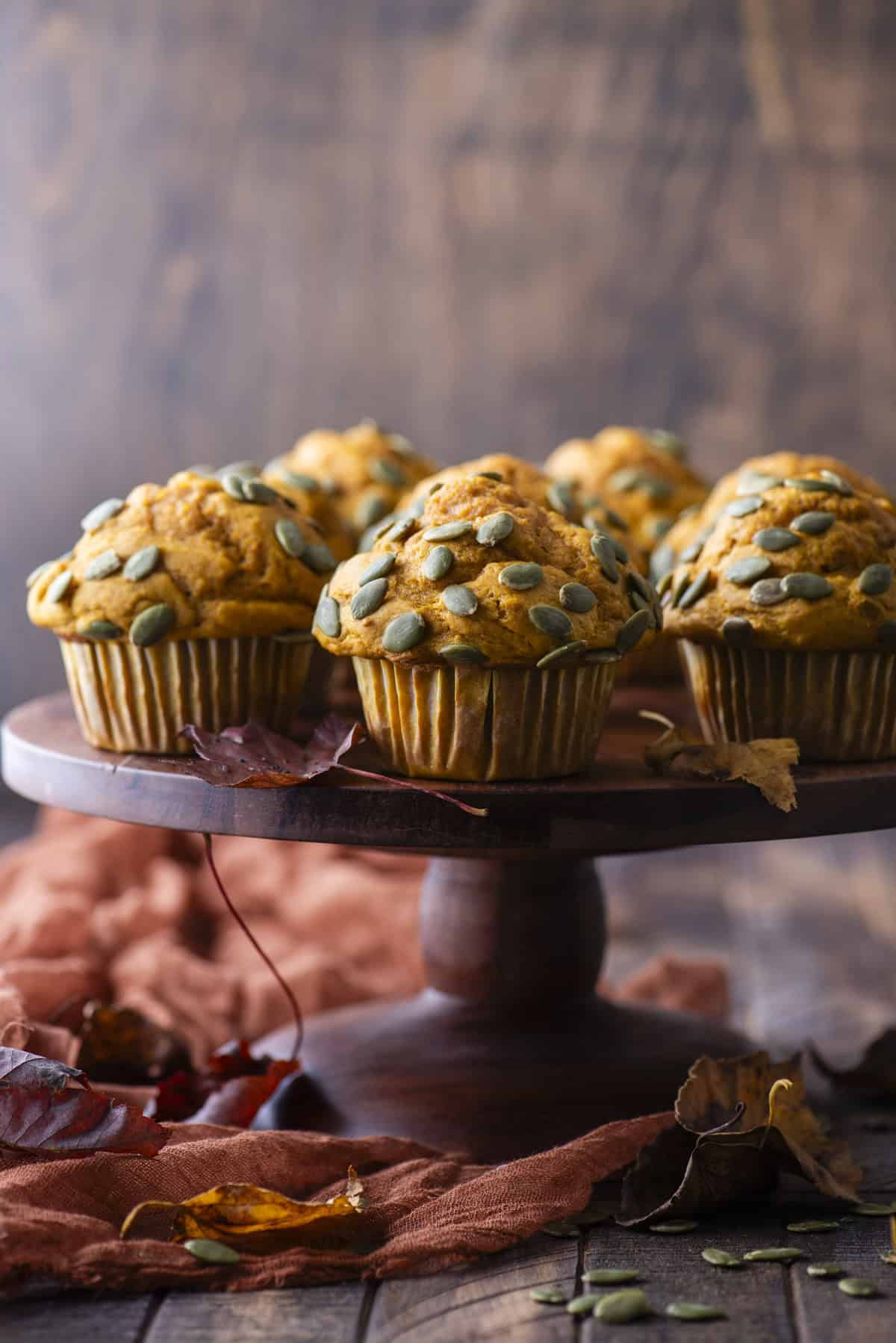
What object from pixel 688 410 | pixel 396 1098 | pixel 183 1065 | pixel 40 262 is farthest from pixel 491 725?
pixel 40 262

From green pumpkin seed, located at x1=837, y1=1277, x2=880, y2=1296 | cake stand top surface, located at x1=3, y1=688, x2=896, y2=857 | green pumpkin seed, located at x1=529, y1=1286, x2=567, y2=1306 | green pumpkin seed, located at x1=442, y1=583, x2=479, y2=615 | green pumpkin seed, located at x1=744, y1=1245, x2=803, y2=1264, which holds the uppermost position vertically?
green pumpkin seed, located at x1=442, y1=583, x2=479, y2=615

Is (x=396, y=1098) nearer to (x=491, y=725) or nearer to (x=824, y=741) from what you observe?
(x=491, y=725)

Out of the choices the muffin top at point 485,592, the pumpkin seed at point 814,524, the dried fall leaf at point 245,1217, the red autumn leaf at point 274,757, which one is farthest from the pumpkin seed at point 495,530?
the dried fall leaf at point 245,1217

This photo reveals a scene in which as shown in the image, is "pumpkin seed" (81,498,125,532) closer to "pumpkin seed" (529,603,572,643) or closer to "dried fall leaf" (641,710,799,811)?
"pumpkin seed" (529,603,572,643)

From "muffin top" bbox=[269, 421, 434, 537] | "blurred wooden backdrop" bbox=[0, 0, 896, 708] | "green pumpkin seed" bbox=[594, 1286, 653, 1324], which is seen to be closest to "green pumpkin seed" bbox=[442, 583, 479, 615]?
"muffin top" bbox=[269, 421, 434, 537]

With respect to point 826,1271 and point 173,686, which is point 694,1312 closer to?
point 826,1271

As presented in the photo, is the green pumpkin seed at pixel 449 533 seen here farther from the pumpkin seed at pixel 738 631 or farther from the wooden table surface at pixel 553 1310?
the wooden table surface at pixel 553 1310

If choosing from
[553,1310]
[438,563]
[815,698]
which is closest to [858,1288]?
[553,1310]
